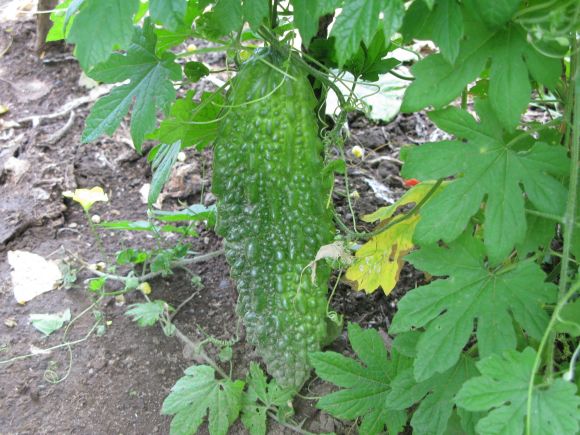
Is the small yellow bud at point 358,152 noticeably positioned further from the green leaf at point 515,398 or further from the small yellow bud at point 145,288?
the green leaf at point 515,398

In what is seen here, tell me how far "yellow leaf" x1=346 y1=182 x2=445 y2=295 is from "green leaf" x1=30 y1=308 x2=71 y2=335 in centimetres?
84

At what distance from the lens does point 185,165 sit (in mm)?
2400

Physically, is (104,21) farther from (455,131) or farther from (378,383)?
(378,383)

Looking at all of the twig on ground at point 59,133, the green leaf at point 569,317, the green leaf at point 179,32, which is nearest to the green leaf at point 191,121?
the green leaf at point 179,32

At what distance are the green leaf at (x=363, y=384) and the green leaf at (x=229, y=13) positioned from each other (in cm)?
69

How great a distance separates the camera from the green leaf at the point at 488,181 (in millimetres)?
1149

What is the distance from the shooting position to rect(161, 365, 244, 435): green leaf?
1.59 meters

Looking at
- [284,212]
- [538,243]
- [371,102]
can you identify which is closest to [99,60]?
[284,212]

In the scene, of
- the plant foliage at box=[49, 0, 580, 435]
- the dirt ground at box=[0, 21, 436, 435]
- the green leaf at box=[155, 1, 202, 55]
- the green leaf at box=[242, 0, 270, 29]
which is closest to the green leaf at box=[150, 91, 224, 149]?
the plant foliage at box=[49, 0, 580, 435]

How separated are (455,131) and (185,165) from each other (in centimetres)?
138

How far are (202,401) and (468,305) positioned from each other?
75 centimetres

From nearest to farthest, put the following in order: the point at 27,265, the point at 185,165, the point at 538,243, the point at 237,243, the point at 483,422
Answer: the point at 483,422
the point at 538,243
the point at 237,243
the point at 27,265
the point at 185,165

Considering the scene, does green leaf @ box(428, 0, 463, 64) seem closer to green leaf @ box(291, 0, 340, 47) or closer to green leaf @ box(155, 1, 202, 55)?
green leaf @ box(291, 0, 340, 47)

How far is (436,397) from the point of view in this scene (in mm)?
1296
